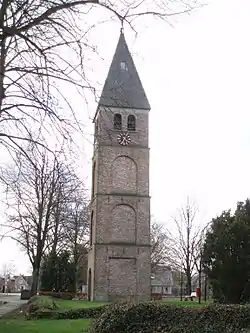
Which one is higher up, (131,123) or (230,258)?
(131,123)

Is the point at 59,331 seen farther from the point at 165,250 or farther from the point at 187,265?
the point at 165,250

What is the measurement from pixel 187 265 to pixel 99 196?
13483mm

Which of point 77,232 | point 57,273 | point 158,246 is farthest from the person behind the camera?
point 158,246

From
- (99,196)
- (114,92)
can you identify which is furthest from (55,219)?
(114,92)

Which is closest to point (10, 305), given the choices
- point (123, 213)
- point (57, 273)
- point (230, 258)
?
point (57, 273)

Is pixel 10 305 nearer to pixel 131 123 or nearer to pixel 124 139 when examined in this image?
pixel 124 139

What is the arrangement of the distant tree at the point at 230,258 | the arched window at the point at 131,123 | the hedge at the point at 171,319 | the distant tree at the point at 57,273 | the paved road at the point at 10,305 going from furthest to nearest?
the arched window at the point at 131,123
the distant tree at the point at 57,273
the paved road at the point at 10,305
the distant tree at the point at 230,258
the hedge at the point at 171,319

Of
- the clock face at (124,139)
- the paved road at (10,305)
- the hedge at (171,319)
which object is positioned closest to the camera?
the hedge at (171,319)

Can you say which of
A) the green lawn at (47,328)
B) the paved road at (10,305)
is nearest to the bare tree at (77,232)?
the paved road at (10,305)

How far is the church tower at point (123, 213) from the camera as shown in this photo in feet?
120

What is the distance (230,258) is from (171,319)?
10455 mm

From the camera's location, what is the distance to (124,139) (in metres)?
40.0

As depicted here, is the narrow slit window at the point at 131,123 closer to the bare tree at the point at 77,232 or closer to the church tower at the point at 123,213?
the church tower at the point at 123,213

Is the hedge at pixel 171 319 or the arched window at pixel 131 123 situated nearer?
the hedge at pixel 171 319
